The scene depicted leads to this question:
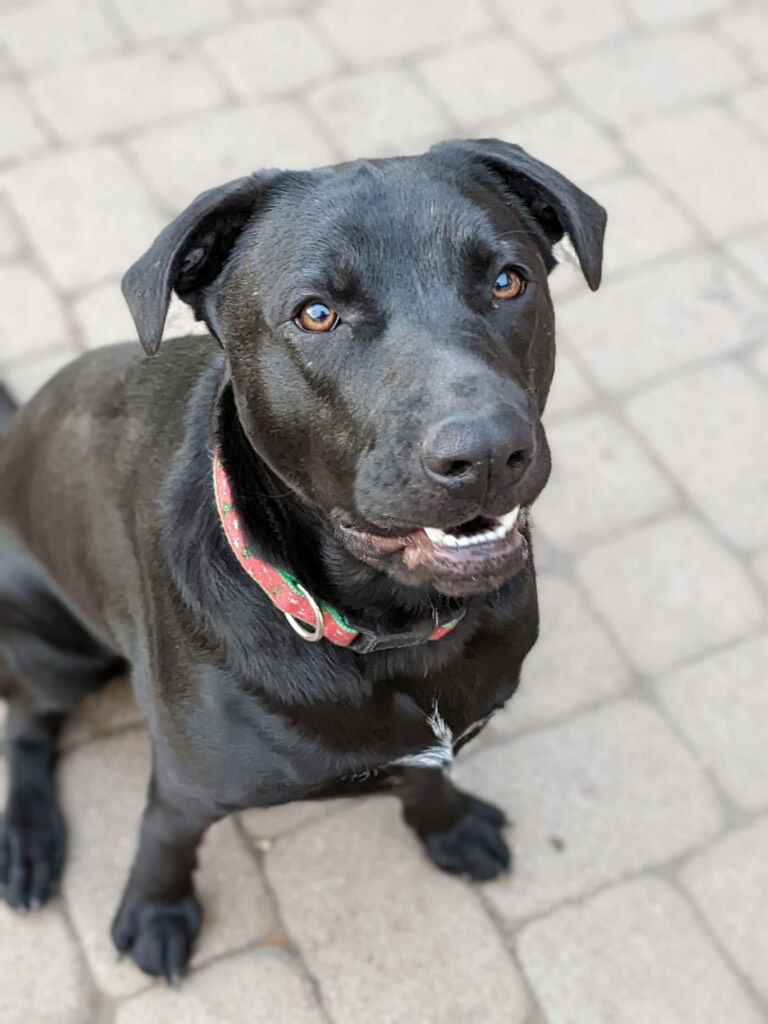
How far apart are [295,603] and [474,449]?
22.0 inches

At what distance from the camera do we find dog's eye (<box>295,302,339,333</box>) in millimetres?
2047

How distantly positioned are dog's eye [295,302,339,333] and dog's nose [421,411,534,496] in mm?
320

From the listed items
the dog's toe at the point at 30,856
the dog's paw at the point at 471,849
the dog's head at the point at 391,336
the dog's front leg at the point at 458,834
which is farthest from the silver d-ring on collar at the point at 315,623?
the dog's toe at the point at 30,856

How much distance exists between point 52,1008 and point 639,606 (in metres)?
2.06

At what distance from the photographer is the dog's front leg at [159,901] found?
9.12 feet

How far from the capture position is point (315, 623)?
2213 millimetres

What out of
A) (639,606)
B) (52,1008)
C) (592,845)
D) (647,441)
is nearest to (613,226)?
(647,441)

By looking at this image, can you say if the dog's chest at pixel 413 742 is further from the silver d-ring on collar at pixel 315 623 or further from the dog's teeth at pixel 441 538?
the dog's teeth at pixel 441 538

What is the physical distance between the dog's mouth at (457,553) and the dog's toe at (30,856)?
61.8 inches

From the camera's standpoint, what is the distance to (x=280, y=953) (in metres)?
3.02

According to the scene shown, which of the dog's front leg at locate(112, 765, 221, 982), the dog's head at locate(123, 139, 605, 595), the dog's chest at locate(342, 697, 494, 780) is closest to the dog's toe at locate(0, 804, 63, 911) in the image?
the dog's front leg at locate(112, 765, 221, 982)

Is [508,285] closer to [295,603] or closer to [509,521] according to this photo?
[509,521]

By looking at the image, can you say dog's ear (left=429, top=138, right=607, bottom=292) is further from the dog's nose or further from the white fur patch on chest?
the white fur patch on chest

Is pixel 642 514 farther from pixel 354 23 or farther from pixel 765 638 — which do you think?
pixel 354 23
